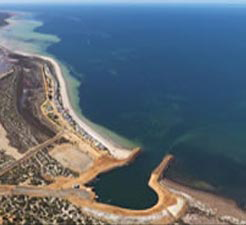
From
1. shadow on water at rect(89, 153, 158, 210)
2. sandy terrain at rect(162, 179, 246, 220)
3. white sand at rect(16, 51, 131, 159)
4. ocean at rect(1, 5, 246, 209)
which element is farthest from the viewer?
white sand at rect(16, 51, 131, 159)

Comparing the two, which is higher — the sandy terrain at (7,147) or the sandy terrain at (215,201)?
the sandy terrain at (7,147)

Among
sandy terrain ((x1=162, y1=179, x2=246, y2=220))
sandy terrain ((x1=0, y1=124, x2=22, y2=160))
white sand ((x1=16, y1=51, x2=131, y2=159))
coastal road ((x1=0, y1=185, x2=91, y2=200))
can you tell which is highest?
white sand ((x1=16, y1=51, x2=131, y2=159))

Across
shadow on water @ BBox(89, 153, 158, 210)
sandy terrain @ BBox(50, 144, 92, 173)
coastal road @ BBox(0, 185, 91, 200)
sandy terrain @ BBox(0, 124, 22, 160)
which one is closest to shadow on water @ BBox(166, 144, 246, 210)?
shadow on water @ BBox(89, 153, 158, 210)

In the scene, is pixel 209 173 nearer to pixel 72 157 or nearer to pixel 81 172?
pixel 81 172

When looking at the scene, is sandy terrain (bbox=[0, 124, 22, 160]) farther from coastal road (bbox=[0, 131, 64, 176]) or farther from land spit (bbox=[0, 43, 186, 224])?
coastal road (bbox=[0, 131, 64, 176])

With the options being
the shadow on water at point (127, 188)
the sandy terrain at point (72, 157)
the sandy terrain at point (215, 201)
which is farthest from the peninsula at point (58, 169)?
the shadow on water at point (127, 188)

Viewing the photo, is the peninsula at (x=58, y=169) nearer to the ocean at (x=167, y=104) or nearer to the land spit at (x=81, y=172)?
the land spit at (x=81, y=172)

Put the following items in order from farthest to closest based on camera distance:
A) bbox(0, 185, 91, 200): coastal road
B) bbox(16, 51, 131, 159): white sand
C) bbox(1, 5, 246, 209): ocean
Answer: bbox(16, 51, 131, 159): white sand < bbox(1, 5, 246, 209): ocean < bbox(0, 185, 91, 200): coastal road
